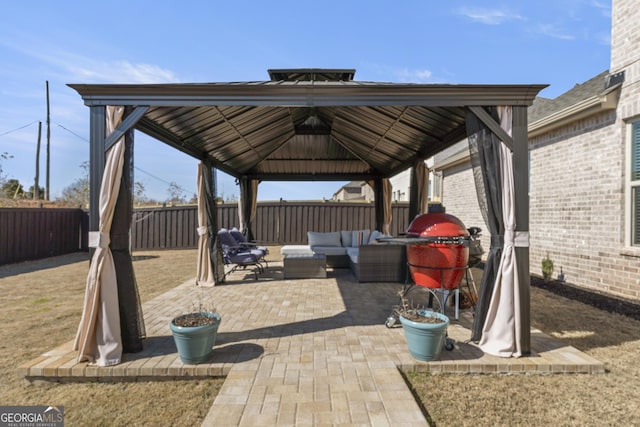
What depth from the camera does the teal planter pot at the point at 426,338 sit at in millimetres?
2727

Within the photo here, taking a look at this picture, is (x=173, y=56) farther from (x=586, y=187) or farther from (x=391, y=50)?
(x=586, y=187)

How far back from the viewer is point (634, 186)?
188 inches

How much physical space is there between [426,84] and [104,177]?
3211 millimetres

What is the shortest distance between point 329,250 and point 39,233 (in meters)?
8.97

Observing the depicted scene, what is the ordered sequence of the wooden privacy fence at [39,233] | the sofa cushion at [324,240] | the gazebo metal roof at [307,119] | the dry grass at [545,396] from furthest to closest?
the wooden privacy fence at [39,233]
the sofa cushion at [324,240]
the gazebo metal roof at [307,119]
the dry grass at [545,396]

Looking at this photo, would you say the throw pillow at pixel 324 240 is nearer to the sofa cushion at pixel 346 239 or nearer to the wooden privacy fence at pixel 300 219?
the sofa cushion at pixel 346 239

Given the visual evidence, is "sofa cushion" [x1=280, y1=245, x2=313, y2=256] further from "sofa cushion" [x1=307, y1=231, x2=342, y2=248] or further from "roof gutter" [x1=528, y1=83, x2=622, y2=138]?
"roof gutter" [x1=528, y1=83, x2=622, y2=138]

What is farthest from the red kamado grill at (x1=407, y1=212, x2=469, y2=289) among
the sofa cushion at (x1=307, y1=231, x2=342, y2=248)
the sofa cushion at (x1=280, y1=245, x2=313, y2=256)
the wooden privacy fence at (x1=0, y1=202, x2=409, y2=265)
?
the wooden privacy fence at (x1=0, y1=202, x2=409, y2=265)

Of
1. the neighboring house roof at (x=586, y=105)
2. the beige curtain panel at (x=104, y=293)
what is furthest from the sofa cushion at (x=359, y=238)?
the beige curtain panel at (x=104, y=293)

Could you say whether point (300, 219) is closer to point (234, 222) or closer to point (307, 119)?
point (234, 222)

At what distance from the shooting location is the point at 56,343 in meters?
3.35

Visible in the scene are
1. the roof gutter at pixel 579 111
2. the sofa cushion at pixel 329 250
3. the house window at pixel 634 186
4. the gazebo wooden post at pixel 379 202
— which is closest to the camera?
the house window at pixel 634 186

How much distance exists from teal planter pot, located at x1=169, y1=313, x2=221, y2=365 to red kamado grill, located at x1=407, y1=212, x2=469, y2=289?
7.84 ft

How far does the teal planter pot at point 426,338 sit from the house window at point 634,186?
4.18 m
